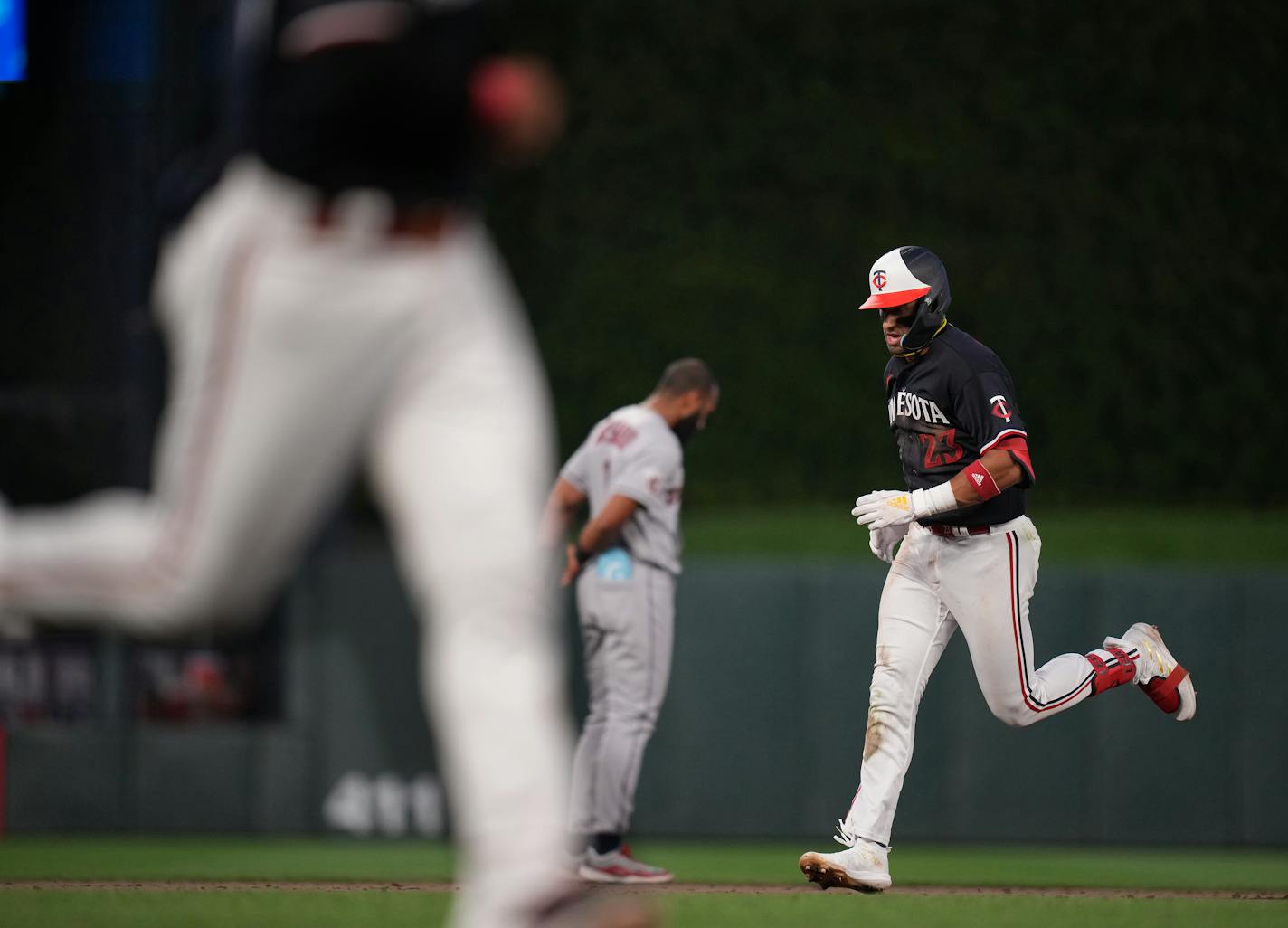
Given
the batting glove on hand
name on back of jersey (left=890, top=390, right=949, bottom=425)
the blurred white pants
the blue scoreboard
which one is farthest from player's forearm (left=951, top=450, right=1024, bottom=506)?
the blue scoreboard

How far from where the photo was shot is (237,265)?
9.03ft

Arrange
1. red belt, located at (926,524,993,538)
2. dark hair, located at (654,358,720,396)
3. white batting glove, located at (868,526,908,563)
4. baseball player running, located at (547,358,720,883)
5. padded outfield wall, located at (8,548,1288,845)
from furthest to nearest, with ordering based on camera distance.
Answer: padded outfield wall, located at (8,548,1288,845), dark hair, located at (654,358,720,396), baseball player running, located at (547,358,720,883), white batting glove, located at (868,526,908,563), red belt, located at (926,524,993,538)

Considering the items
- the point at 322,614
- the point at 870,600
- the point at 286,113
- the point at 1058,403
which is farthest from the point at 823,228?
the point at 286,113

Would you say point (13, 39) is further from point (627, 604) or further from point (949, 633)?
point (949, 633)

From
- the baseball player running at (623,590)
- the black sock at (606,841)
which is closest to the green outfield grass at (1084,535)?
the baseball player running at (623,590)

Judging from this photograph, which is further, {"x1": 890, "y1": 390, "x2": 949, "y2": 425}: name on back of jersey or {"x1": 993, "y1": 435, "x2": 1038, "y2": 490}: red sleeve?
{"x1": 890, "y1": 390, "x2": 949, "y2": 425}: name on back of jersey

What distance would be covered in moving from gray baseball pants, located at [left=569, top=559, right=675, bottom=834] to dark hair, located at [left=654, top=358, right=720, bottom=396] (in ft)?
2.35

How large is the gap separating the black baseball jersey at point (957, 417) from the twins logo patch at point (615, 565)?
125 cm

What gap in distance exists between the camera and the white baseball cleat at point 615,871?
6652 mm

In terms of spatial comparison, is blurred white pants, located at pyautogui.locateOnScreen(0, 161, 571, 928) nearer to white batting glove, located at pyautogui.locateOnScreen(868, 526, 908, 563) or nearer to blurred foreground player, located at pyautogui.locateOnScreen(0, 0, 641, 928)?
blurred foreground player, located at pyautogui.locateOnScreen(0, 0, 641, 928)

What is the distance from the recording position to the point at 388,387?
9.30 feet

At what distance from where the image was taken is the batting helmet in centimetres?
611

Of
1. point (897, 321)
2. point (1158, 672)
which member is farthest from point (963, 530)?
point (1158, 672)

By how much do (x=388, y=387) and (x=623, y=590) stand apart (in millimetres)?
4123
